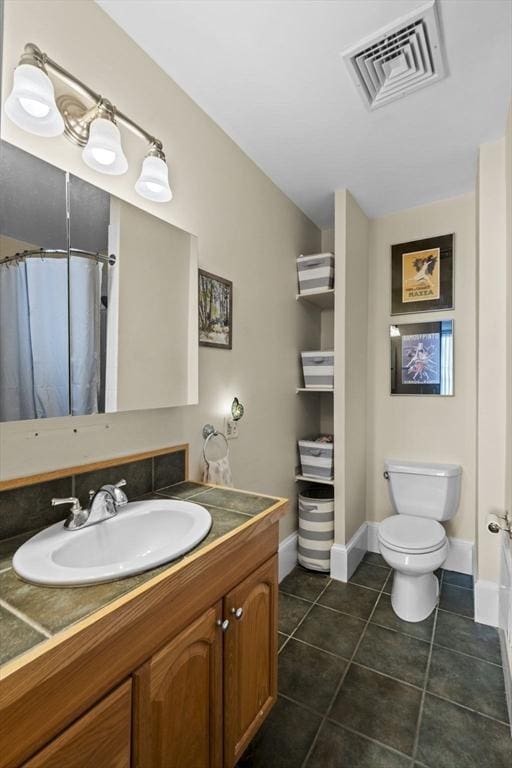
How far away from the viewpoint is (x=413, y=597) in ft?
6.60

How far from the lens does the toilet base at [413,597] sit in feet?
6.57

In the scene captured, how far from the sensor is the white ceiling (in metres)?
1.28

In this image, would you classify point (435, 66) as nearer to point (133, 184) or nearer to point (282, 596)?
point (133, 184)

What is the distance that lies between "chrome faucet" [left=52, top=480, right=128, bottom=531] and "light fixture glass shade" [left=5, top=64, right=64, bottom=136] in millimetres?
1050

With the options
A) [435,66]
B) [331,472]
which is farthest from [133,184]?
[331,472]

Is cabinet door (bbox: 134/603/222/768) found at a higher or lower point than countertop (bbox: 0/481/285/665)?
lower

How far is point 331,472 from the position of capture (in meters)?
2.42

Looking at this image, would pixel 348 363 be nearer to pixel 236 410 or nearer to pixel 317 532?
pixel 236 410

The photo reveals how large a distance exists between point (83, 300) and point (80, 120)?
0.56 metres

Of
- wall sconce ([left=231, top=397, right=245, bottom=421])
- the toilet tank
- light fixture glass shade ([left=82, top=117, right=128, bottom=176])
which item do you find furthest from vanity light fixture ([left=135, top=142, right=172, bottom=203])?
the toilet tank

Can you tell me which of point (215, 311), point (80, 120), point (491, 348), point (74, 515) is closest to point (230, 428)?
point (215, 311)

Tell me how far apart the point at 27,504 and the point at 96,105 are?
4.05ft

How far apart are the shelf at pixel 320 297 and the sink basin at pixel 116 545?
5.73 ft

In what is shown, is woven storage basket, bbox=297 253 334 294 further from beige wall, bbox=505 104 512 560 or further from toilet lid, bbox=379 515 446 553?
toilet lid, bbox=379 515 446 553
